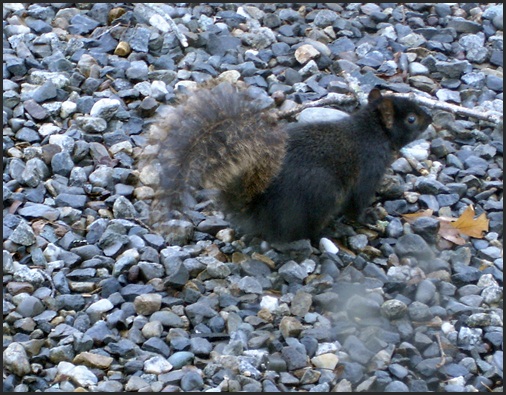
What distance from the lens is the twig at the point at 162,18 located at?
6.13 m

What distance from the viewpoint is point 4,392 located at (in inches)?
151

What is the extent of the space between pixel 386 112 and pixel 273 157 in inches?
38.5

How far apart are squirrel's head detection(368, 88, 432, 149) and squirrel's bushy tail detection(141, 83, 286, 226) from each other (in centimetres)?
85

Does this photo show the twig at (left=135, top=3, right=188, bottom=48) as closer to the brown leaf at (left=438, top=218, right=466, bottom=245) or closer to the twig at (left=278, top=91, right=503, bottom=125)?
the twig at (left=278, top=91, right=503, bottom=125)

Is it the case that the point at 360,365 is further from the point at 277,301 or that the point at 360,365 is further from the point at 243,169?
the point at 243,169

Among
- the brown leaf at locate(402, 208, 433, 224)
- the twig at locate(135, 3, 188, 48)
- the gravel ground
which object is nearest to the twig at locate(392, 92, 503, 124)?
the gravel ground

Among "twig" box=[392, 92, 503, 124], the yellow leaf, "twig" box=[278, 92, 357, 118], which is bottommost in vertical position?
the yellow leaf

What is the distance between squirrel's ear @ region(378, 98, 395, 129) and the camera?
17.6ft

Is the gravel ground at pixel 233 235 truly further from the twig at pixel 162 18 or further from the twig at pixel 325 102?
the twig at pixel 325 102

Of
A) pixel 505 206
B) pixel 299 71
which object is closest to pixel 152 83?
pixel 299 71

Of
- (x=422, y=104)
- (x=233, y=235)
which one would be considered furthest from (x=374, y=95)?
(x=233, y=235)

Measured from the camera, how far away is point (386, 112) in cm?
538

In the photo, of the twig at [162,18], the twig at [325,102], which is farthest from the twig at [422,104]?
the twig at [162,18]

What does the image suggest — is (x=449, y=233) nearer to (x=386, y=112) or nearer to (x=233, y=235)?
(x=386, y=112)
